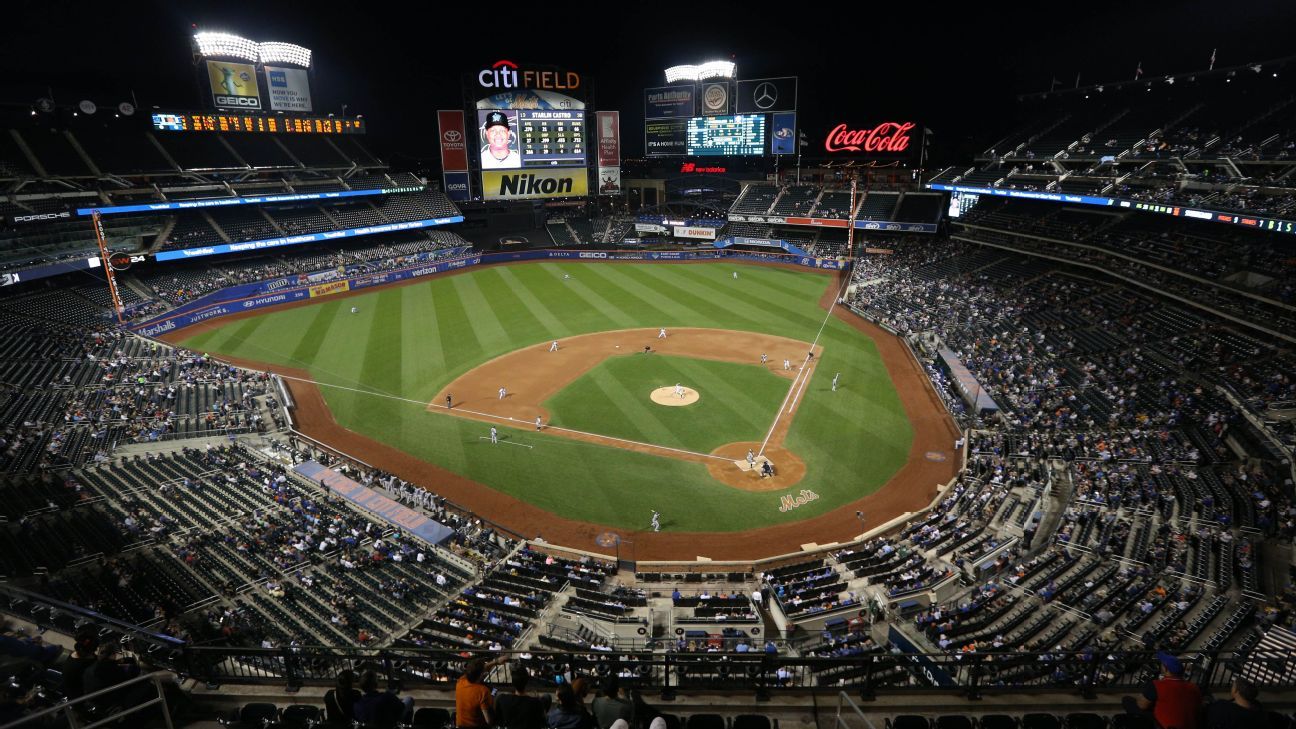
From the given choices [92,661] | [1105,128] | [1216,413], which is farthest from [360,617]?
[1105,128]

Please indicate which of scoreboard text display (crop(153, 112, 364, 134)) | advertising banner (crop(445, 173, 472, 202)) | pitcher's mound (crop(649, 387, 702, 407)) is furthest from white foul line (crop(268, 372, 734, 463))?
advertising banner (crop(445, 173, 472, 202))

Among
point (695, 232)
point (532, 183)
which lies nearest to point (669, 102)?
point (695, 232)

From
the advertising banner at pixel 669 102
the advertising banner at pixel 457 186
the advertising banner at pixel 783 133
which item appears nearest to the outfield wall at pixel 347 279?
the advertising banner at pixel 457 186

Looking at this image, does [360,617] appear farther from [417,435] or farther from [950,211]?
[950,211]

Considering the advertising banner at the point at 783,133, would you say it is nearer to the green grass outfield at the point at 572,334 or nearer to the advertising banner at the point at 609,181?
the green grass outfield at the point at 572,334

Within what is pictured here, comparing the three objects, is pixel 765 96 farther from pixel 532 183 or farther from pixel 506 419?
pixel 506 419

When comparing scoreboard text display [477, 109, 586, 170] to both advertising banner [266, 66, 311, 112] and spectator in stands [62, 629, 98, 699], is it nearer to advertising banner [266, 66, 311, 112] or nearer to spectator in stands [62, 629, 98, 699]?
advertising banner [266, 66, 311, 112]
